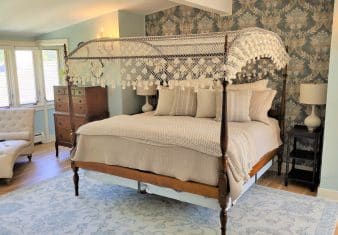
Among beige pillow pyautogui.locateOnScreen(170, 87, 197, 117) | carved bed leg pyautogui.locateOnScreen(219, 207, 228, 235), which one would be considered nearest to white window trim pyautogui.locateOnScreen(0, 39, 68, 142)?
beige pillow pyautogui.locateOnScreen(170, 87, 197, 117)

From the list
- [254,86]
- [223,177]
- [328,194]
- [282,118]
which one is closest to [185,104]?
[254,86]

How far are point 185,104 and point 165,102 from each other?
299mm

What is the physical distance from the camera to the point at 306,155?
3740 millimetres

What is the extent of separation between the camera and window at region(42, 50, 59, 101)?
582 centimetres

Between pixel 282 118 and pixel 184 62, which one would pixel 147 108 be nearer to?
pixel 282 118

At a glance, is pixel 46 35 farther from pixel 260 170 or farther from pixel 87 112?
pixel 260 170

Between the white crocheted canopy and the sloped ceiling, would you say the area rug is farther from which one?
the sloped ceiling

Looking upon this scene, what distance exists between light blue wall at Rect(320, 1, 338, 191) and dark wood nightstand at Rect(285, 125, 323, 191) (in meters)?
Result: 0.17

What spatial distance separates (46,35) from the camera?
18.5 feet

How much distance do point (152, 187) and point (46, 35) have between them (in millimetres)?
4043

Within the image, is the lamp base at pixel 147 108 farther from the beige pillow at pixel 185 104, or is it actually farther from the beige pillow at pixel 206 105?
the beige pillow at pixel 206 105

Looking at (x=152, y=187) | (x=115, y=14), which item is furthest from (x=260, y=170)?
(x=115, y=14)

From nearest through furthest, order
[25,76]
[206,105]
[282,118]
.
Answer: [206,105]
[282,118]
[25,76]

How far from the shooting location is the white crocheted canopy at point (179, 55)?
7.98ft
